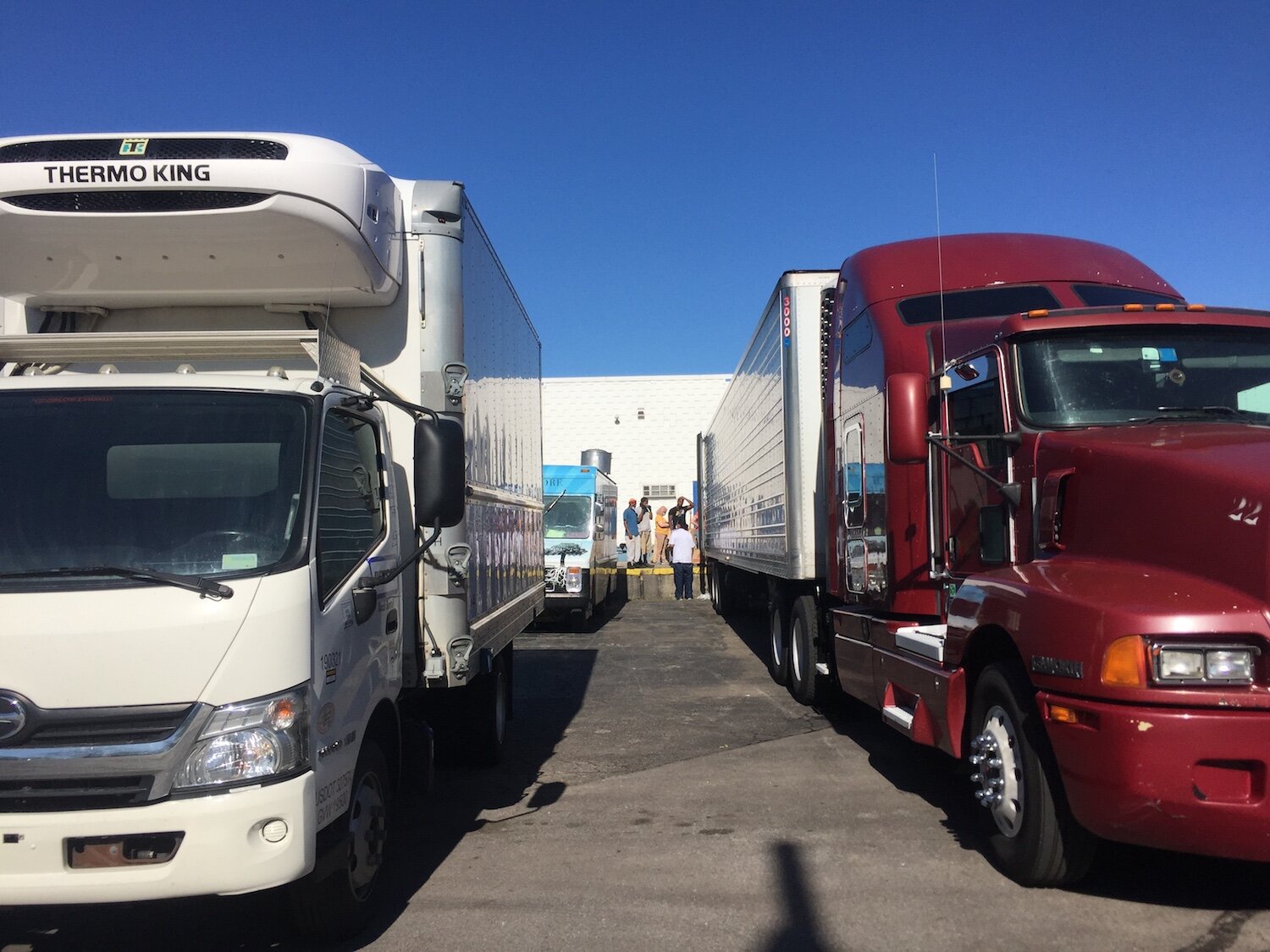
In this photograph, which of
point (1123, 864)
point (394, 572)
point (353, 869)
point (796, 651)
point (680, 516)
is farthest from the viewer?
point (680, 516)

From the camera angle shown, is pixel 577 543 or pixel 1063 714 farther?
pixel 577 543

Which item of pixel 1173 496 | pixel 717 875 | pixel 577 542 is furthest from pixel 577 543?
pixel 1173 496

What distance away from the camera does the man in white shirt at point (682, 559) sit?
67.6 ft

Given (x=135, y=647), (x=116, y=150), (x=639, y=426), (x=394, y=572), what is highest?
(x=639, y=426)

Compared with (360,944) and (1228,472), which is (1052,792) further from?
(360,944)

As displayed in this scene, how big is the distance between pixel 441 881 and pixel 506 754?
9.30 feet

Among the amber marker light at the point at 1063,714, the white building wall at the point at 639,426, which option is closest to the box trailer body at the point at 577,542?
the amber marker light at the point at 1063,714

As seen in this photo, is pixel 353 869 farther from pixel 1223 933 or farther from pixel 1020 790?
pixel 1223 933

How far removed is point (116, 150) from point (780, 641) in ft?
25.3

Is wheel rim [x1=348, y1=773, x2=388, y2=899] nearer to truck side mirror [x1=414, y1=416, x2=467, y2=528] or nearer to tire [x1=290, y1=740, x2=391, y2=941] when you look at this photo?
tire [x1=290, y1=740, x2=391, y2=941]

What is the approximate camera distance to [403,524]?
5113 millimetres

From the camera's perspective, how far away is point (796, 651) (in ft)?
31.0

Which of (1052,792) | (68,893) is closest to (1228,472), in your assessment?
(1052,792)

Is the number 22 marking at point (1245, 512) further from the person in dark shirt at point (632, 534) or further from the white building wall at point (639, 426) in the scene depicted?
the white building wall at point (639, 426)
